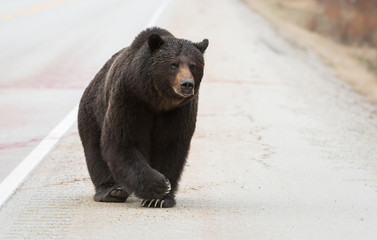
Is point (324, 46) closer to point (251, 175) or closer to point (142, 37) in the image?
point (251, 175)

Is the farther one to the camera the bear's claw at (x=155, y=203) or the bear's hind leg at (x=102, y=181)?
the bear's hind leg at (x=102, y=181)

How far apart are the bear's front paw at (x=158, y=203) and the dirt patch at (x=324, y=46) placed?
8794mm

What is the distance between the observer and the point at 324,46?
78.0 ft

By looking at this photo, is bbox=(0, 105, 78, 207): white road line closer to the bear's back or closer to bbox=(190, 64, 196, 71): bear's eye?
the bear's back

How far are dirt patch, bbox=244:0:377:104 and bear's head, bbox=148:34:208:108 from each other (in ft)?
28.6

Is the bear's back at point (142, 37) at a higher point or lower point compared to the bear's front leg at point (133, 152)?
higher

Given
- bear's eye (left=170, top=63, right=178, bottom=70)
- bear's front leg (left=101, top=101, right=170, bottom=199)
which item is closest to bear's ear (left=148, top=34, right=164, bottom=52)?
bear's eye (left=170, top=63, right=178, bottom=70)

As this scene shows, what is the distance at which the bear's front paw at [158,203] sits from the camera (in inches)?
273

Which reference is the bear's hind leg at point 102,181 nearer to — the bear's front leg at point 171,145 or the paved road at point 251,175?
the paved road at point 251,175

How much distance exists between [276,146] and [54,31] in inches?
583

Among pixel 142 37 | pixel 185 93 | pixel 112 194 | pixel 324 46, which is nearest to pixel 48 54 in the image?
pixel 324 46

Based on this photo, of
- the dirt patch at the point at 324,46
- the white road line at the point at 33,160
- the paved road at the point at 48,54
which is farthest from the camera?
the dirt patch at the point at 324,46

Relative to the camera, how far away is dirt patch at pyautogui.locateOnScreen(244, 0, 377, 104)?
17766mm

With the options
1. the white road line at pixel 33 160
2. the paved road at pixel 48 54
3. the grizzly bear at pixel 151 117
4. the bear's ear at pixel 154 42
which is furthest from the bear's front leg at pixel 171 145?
the paved road at pixel 48 54
